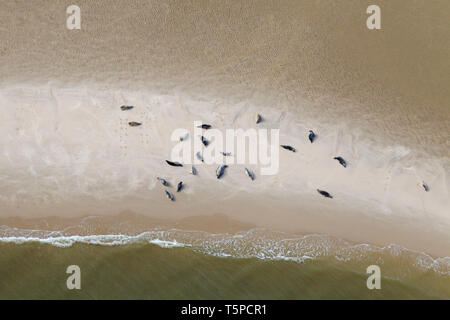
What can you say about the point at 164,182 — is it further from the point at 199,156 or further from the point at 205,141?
the point at 205,141

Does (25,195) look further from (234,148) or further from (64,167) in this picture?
(234,148)

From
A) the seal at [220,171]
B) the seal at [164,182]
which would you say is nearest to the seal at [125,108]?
the seal at [164,182]

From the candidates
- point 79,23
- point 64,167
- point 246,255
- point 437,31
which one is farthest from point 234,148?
point 437,31

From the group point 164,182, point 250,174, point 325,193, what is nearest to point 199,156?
point 164,182

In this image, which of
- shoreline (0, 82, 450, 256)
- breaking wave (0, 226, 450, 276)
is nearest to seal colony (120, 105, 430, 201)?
shoreline (0, 82, 450, 256)

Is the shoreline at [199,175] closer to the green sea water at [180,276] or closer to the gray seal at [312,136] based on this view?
the gray seal at [312,136]

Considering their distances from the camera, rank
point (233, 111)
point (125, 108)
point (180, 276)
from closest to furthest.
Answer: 1. point (180, 276)
2. point (125, 108)
3. point (233, 111)

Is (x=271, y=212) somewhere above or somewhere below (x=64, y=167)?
below
